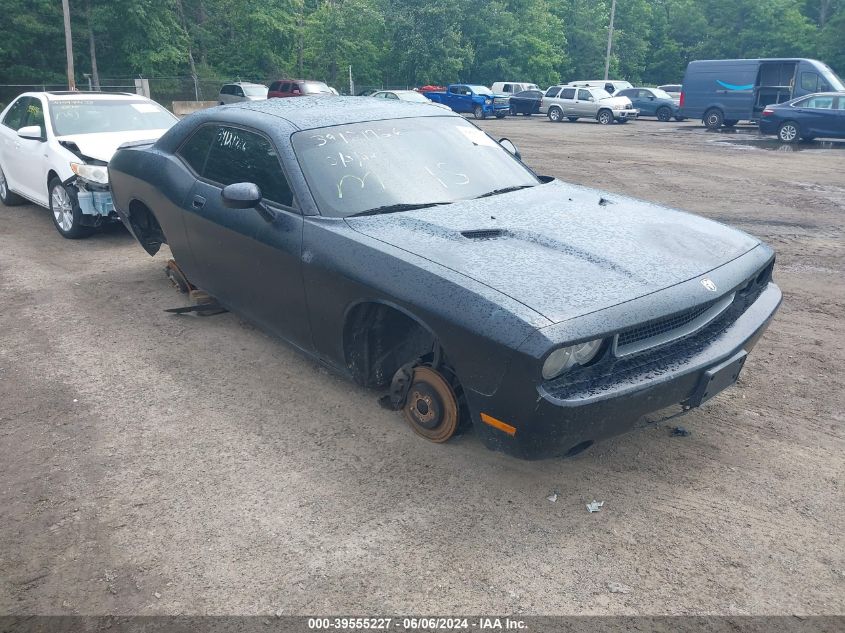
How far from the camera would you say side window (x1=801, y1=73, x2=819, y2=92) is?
71.6ft

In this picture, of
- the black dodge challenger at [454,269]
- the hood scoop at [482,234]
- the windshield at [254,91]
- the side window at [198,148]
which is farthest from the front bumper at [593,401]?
the windshield at [254,91]

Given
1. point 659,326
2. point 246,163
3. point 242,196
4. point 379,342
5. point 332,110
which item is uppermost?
point 332,110

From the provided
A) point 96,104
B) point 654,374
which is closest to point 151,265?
point 96,104

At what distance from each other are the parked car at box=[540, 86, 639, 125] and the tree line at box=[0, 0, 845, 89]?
50.5 ft

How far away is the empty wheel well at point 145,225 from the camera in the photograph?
578 cm

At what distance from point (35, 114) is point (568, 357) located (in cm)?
801

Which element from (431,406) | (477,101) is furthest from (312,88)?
(431,406)

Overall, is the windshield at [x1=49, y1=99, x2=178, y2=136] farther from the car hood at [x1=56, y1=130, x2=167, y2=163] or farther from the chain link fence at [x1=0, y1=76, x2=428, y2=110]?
the chain link fence at [x1=0, y1=76, x2=428, y2=110]

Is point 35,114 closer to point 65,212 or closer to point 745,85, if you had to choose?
point 65,212

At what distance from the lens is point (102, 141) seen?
7.91 meters

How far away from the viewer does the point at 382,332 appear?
146 inches

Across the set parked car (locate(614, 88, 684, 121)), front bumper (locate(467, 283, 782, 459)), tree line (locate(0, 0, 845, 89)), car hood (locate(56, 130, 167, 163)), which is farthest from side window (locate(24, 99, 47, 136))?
tree line (locate(0, 0, 845, 89))

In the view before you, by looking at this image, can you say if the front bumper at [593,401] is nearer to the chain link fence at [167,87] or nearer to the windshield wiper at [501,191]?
the windshield wiper at [501,191]

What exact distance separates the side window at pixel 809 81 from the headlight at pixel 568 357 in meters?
23.2
